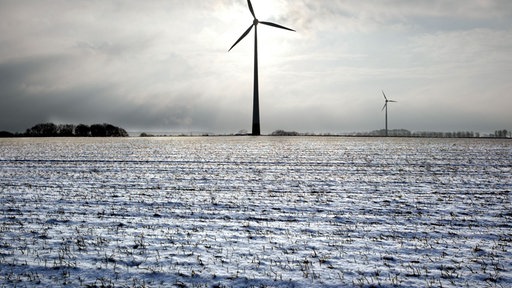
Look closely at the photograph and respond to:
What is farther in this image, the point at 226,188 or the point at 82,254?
the point at 226,188

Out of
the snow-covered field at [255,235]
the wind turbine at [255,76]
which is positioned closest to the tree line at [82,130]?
the wind turbine at [255,76]

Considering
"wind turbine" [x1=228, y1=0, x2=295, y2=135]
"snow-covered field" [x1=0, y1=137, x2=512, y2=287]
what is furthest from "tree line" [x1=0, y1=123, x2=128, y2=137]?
"snow-covered field" [x1=0, y1=137, x2=512, y2=287]

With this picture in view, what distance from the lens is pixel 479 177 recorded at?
20.3 metres

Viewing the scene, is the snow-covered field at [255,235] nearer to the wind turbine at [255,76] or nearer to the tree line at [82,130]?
the wind turbine at [255,76]

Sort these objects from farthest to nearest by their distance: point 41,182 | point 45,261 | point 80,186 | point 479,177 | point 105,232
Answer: point 479,177
point 41,182
point 80,186
point 105,232
point 45,261

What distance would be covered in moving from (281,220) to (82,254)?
16.6 feet

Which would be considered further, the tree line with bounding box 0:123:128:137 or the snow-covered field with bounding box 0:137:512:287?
the tree line with bounding box 0:123:128:137

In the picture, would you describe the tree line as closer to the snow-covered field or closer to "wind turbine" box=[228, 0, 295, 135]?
"wind turbine" box=[228, 0, 295, 135]

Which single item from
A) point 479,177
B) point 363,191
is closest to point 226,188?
point 363,191

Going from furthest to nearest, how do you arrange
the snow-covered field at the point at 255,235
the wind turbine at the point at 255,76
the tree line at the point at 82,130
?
the tree line at the point at 82,130, the wind turbine at the point at 255,76, the snow-covered field at the point at 255,235

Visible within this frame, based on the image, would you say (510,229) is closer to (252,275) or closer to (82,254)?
(252,275)

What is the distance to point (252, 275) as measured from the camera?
6.43m

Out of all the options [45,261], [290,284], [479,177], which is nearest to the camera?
[290,284]

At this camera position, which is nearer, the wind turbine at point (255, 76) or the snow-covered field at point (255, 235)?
the snow-covered field at point (255, 235)
